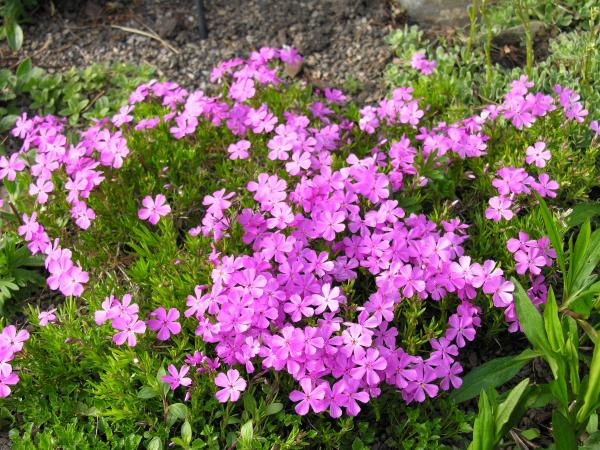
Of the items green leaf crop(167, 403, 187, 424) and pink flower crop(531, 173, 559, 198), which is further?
pink flower crop(531, 173, 559, 198)

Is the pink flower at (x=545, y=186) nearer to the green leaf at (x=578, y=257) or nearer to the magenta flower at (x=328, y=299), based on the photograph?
A: the green leaf at (x=578, y=257)

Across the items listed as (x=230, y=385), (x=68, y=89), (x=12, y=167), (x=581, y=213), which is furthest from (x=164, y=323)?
(x=68, y=89)

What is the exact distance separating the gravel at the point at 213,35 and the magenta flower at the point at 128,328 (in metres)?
2.23

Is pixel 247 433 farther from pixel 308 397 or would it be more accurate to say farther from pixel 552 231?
pixel 552 231

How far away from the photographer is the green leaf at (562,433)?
2.13m

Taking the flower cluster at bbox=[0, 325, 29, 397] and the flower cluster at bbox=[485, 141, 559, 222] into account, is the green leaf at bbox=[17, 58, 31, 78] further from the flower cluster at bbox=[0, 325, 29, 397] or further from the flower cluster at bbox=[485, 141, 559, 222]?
the flower cluster at bbox=[485, 141, 559, 222]

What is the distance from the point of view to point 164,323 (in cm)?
251

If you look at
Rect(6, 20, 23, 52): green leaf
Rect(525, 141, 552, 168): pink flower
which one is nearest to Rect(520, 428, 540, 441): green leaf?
Rect(525, 141, 552, 168): pink flower

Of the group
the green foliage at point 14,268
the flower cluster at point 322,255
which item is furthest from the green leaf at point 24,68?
the green foliage at point 14,268

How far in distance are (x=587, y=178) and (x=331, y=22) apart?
2.29m

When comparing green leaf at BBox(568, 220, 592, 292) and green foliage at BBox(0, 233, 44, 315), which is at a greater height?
green leaf at BBox(568, 220, 592, 292)

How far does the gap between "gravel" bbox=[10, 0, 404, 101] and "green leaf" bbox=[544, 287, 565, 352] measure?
2274mm

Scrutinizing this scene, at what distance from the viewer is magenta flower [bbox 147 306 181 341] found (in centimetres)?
248

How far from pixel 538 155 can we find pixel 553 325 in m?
0.94
